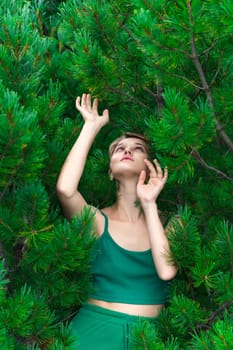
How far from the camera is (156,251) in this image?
5.84ft

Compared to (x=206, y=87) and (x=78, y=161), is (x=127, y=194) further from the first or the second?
(x=206, y=87)

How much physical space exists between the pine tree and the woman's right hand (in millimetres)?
38

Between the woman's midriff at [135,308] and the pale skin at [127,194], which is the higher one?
the pale skin at [127,194]

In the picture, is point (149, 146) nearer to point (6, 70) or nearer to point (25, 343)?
point (6, 70)

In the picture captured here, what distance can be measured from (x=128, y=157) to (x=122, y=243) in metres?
0.27

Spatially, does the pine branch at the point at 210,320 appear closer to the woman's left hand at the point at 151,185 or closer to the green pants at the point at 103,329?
the green pants at the point at 103,329

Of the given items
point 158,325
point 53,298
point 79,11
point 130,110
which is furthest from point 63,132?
point 158,325

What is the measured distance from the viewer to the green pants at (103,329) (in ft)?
5.96

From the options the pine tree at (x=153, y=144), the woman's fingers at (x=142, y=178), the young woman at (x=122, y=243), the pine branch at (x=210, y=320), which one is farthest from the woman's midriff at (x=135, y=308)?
the woman's fingers at (x=142, y=178)

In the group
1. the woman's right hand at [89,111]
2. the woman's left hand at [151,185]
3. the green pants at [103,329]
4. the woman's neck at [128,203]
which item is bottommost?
the green pants at [103,329]

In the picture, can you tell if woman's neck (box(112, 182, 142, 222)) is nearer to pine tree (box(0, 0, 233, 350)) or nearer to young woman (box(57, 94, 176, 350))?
young woman (box(57, 94, 176, 350))

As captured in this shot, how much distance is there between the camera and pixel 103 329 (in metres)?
1.85

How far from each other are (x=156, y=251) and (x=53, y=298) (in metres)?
0.32

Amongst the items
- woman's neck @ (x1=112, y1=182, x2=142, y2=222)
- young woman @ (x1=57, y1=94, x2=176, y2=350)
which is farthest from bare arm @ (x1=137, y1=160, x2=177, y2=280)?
woman's neck @ (x1=112, y1=182, x2=142, y2=222)
